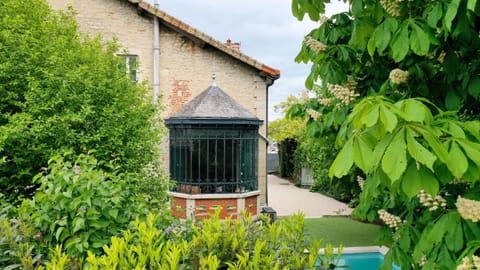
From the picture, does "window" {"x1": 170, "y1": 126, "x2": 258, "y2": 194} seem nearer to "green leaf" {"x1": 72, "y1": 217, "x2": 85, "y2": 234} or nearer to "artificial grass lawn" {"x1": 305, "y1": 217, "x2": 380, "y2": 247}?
"artificial grass lawn" {"x1": 305, "y1": 217, "x2": 380, "y2": 247}

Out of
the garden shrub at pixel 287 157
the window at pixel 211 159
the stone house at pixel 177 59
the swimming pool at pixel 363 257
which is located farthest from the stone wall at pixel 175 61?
the garden shrub at pixel 287 157

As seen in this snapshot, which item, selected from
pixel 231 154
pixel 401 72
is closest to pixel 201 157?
pixel 231 154

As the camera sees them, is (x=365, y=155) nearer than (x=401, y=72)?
Yes

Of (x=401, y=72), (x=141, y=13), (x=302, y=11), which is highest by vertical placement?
(x=141, y=13)

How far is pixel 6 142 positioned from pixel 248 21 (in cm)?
1392

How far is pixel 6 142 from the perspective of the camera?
6.58 meters

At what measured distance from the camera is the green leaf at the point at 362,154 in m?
1.70

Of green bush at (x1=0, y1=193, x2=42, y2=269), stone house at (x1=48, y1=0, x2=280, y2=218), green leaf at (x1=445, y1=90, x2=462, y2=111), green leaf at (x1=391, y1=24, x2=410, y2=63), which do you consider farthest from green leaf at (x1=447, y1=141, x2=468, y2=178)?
stone house at (x1=48, y1=0, x2=280, y2=218)

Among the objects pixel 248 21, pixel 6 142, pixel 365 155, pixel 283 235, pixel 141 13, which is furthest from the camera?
pixel 248 21

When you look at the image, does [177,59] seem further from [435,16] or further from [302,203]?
[435,16]

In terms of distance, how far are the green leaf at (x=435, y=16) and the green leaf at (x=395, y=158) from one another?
3.82 feet

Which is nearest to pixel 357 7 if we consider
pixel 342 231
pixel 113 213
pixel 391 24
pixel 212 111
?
pixel 391 24

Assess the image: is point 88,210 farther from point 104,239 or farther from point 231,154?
point 231,154

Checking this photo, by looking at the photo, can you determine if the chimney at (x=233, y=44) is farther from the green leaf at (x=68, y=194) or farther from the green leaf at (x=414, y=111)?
the green leaf at (x=414, y=111)
